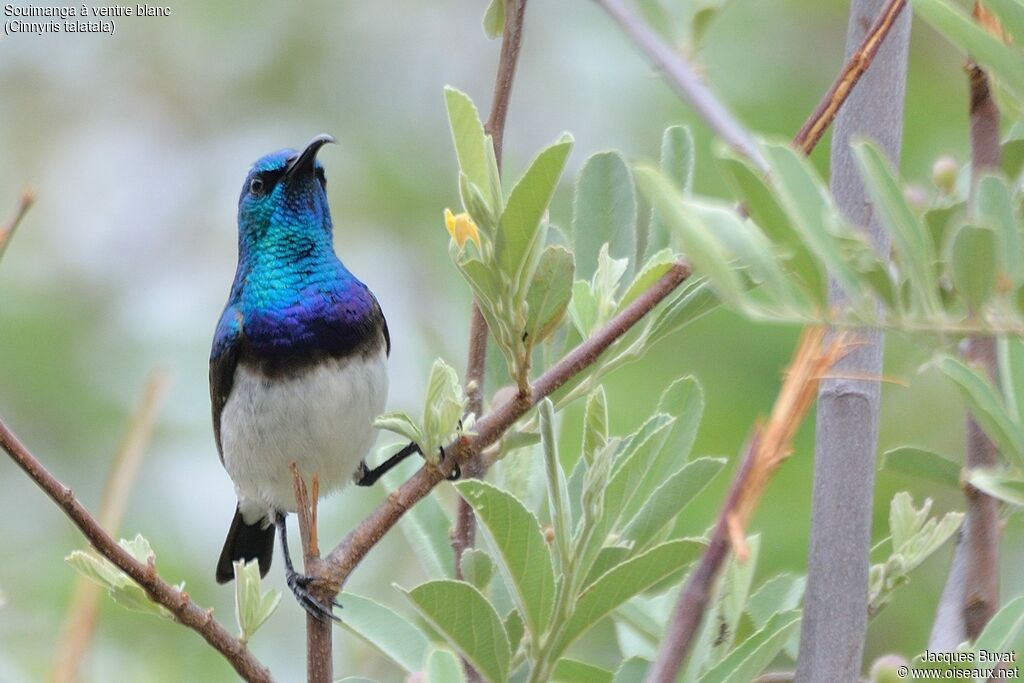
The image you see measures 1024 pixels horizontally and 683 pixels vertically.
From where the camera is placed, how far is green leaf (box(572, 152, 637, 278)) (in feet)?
7.22

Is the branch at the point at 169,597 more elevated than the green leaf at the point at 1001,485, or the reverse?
the green leaf at the point at 1001,485

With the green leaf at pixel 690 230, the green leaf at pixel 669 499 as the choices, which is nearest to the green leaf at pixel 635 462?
the green leaf at pixel 669 499

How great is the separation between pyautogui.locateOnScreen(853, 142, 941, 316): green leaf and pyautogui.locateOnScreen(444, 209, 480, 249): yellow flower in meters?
0.60

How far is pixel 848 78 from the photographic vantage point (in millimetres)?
1762

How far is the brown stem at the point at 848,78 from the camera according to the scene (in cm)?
176

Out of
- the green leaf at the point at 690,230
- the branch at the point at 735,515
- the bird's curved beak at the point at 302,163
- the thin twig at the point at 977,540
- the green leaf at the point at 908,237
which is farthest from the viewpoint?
the bird's curved beak at the point at 302,163

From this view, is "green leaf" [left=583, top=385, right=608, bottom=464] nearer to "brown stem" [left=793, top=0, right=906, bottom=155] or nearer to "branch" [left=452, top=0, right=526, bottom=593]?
"branch" [left=452, top=0, right=526, bottom=593]

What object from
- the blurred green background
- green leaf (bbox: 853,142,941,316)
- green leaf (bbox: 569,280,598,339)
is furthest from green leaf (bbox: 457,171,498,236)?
the blurred green background

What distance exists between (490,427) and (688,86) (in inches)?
20.4

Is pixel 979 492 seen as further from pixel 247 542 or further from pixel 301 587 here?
pixel 247 542

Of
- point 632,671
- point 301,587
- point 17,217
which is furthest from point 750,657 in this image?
point 301,587

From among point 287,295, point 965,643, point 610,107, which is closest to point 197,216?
point 610,107

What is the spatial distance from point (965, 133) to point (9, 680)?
10.1 feet

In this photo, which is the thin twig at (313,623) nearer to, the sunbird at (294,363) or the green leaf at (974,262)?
the green leaf at (974,262)
